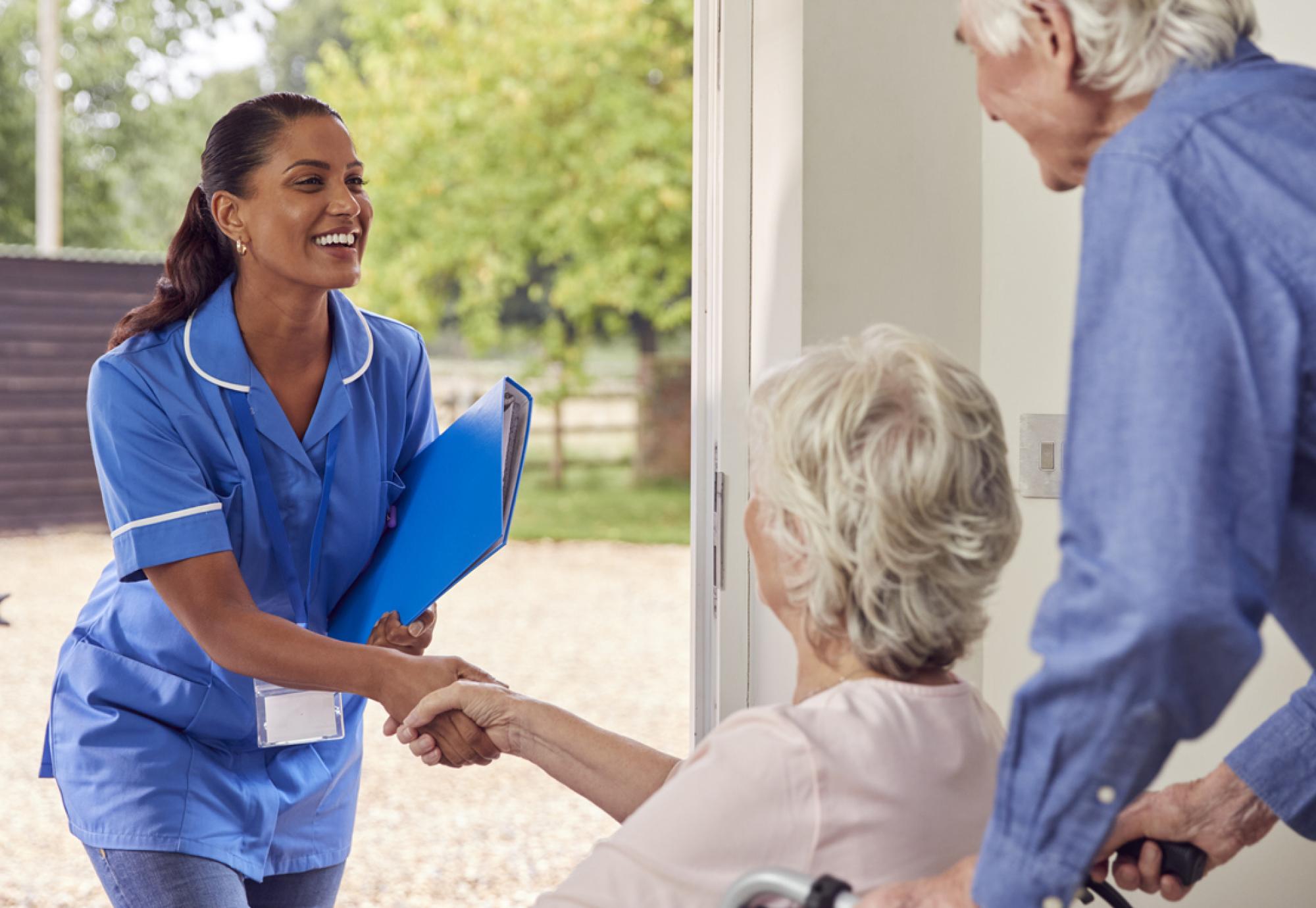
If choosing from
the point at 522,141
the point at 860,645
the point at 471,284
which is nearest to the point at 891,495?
the point at 860,645

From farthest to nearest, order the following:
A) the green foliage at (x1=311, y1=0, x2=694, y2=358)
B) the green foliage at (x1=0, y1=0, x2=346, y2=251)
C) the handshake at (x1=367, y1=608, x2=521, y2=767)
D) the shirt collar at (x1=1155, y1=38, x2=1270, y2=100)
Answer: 1. the green foliage at (x1=0, y1=0, x2=346, y2=251)
2. the green foliage at (x1=311, y1=0, x2=694, y2=358)
3. the handshake at (x1=367, y1=608, x2=521, y2=767)
4. the shirt collar at (x1=1155, y1=38, x2=1270, y2=100)

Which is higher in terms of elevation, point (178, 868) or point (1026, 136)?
point (1026, 136)

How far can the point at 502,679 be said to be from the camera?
681 cm

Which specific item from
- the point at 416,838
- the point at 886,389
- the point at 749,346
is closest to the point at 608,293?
the point at 416,838

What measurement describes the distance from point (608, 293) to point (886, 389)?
31.7 feet

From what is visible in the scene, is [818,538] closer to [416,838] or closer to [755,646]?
[755,646]

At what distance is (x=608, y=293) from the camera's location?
10.7m

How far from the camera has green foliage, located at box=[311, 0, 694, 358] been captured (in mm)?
10570

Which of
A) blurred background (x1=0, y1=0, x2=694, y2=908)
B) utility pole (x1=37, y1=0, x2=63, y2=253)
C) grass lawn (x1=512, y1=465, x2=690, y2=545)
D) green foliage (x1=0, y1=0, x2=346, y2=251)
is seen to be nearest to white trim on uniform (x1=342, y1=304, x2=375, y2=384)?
blurred background (x1=0, y1=0, x2=694, y2=908)

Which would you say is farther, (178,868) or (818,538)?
(178,868)

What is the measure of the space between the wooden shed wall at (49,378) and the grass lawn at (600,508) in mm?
3234

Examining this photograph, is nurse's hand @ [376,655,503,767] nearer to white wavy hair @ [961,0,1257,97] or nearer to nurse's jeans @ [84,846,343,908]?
nurse's jeans @ [84,846,343,908]

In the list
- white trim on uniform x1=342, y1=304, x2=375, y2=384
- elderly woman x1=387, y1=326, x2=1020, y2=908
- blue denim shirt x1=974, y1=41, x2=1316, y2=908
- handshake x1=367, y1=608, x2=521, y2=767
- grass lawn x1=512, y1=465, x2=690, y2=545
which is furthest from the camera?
grass lawn x1=512, y1=465, x2=690, y2=545

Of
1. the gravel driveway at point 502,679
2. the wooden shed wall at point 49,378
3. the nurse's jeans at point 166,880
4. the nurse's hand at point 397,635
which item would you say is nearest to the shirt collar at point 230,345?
the nurse's hand at point 397,635
